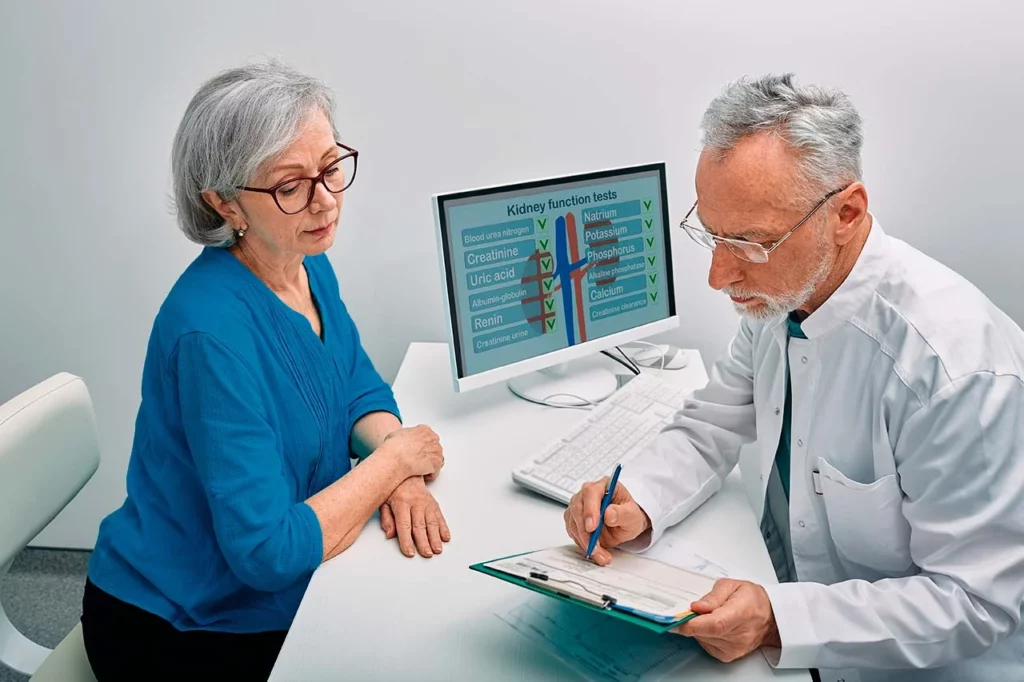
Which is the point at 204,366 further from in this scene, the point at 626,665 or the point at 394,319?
the point at 394,319

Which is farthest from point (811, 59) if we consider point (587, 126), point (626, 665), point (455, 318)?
point (626, 665)

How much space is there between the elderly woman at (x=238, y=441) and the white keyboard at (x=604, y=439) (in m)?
0.20

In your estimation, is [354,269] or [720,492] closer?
[720,492]

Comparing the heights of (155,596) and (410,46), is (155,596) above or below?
below

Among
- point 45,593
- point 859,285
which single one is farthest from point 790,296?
point 45,593

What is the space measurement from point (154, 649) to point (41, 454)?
37 cm

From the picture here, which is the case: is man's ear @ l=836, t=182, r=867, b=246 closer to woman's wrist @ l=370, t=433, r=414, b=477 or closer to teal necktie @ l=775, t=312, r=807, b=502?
teal necktie @ l=775, t=312, r=807, b=502

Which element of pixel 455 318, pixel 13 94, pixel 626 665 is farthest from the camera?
pixel 13 94

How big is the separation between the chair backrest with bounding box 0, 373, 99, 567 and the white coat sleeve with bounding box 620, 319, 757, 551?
3.13 feet

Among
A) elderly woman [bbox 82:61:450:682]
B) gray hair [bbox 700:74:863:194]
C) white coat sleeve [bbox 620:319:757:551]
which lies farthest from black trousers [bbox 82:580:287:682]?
gray hair [bbox 700:74:863:194]

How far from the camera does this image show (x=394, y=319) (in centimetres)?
229

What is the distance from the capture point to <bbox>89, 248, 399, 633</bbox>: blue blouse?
127 centimetres

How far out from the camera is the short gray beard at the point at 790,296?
1.29m

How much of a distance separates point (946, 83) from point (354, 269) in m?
1.43
